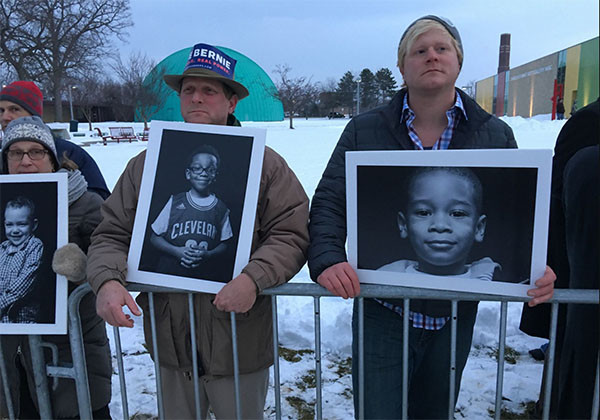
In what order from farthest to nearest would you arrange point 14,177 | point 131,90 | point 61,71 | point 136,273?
1. point 131,90
2. point 61,71
3. point 14,177
4. point 136,273

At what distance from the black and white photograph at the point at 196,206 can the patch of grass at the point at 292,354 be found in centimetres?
214

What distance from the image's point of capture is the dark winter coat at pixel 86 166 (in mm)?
2863

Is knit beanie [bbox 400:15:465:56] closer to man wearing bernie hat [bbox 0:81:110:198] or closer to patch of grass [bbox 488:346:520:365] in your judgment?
man wearing bernie hat [bbox 0:81:110:198]

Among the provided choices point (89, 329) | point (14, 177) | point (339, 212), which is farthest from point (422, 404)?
point (14, 177)

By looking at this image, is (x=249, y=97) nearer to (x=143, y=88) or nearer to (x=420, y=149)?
(x=143, y=88)

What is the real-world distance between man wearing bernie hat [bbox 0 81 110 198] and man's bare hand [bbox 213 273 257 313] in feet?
5.10

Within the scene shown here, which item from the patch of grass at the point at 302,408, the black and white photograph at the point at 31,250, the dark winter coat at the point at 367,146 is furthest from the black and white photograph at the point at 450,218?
the patch of grass at the point at 302,408

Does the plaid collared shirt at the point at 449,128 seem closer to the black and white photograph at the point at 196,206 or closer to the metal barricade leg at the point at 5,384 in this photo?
the black and white photograph at the point at 196,206

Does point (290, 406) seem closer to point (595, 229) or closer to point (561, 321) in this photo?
point (561, 321)

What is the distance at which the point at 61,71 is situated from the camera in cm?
3114

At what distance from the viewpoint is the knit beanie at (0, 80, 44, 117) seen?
3.08 meters

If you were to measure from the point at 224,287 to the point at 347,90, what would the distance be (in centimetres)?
8316

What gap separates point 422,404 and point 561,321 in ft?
2.50

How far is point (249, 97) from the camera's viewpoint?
55.4 metres
